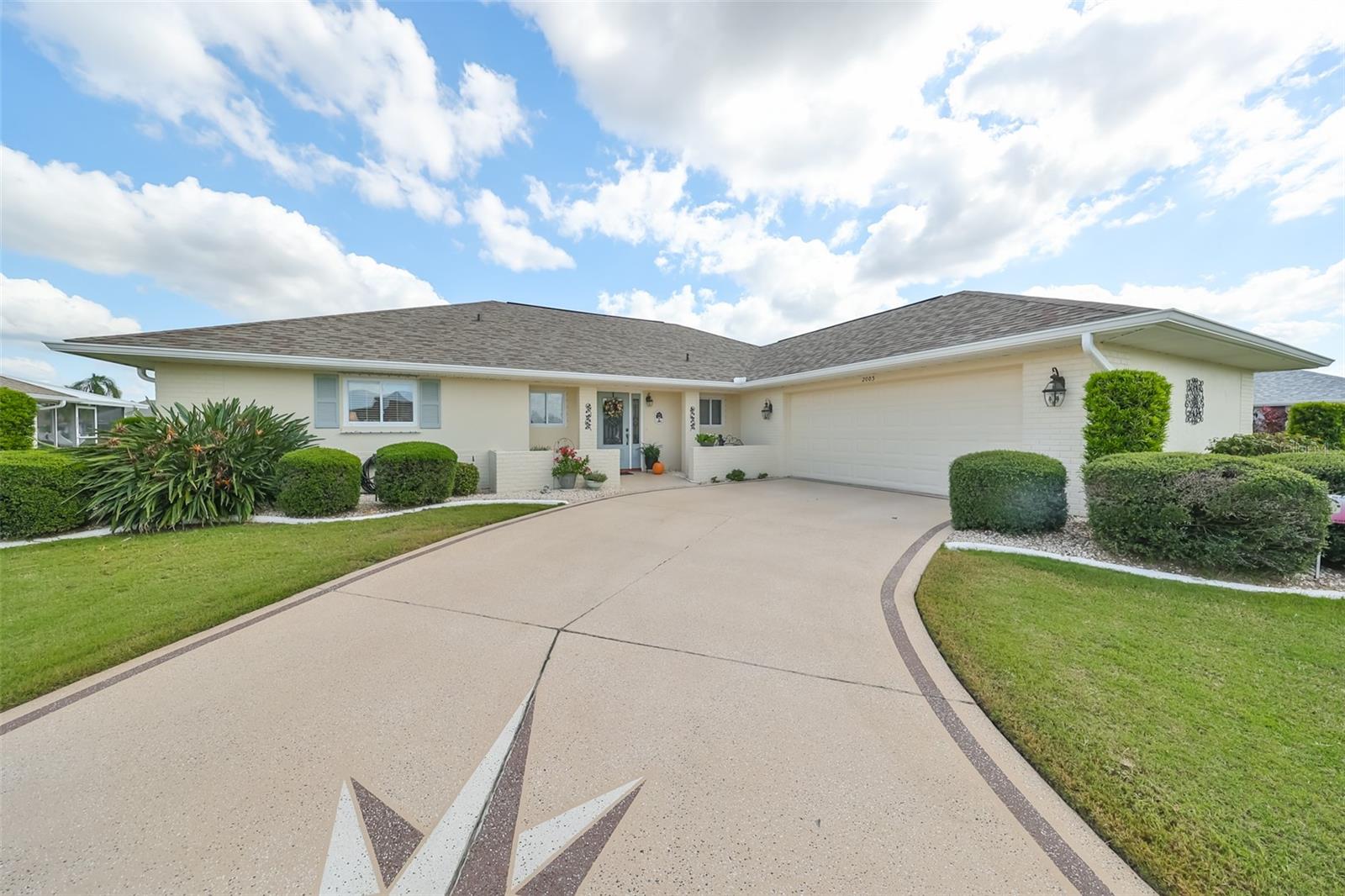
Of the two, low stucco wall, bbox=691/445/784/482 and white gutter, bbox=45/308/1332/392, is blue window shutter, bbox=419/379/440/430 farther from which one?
low stucco wall, bbox=691/445/784/482

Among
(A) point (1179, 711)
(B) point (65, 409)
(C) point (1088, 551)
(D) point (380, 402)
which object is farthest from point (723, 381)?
(B) point (65, 409)

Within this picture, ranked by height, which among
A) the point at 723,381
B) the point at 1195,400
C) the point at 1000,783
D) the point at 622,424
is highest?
the point at 723,381

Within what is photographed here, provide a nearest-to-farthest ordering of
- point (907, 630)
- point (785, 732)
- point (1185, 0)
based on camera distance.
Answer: point (785, 732), point (907, 630), point (1185, 0)

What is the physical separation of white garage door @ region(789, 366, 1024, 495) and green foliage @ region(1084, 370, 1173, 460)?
1582 mm

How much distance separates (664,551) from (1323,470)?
778cm

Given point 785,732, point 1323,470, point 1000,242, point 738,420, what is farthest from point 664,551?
point 1000,242

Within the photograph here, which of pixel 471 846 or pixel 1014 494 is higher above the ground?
pixel 1014 494

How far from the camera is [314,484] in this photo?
7410 mm

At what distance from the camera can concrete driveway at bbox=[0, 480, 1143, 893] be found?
64.7 inches

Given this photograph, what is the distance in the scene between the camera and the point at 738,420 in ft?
49.4

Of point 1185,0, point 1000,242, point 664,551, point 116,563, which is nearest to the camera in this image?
point 116,563

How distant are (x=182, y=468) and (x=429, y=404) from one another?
13.5ft

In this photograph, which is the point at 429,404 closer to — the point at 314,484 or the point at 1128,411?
the point at 314,484

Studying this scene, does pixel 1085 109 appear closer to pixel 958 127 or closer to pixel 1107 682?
pixel 958 127
